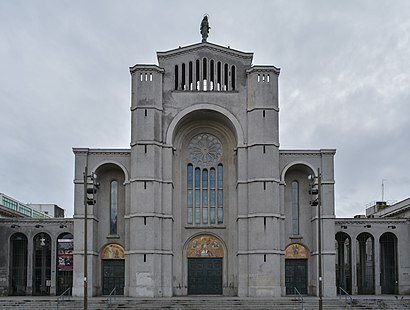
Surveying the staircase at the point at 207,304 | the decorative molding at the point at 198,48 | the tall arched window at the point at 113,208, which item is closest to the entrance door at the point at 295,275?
the staircase at the point at 207,304

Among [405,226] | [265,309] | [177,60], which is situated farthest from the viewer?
[405,226]

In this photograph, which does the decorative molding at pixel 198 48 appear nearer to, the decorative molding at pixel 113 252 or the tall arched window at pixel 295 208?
the tall arched window at pixel 295 208

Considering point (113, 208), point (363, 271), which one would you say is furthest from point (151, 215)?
point (363, 271)

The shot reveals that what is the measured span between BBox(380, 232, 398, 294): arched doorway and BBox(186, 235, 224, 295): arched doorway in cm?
1598

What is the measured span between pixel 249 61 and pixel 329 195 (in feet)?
43.5

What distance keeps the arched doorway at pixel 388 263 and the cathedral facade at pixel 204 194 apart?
9582mm

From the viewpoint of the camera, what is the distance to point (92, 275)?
57.2 m

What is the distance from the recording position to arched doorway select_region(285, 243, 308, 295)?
5906cm

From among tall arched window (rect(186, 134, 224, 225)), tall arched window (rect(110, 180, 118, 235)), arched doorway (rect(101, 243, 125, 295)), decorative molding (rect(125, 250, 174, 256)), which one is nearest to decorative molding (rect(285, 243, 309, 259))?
tall arched window (rect(186, 134, 224, 225))

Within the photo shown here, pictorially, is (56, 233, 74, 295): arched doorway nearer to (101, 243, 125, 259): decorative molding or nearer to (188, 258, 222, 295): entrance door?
(101, 243, 125, 259): decorative molding

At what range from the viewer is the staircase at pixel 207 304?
162 ft

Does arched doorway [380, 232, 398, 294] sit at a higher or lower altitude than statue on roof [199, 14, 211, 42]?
lower

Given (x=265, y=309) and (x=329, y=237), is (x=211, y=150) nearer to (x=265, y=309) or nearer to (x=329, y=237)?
(x=329, y=237)

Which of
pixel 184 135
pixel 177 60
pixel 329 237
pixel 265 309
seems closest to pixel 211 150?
pixel 184 135
